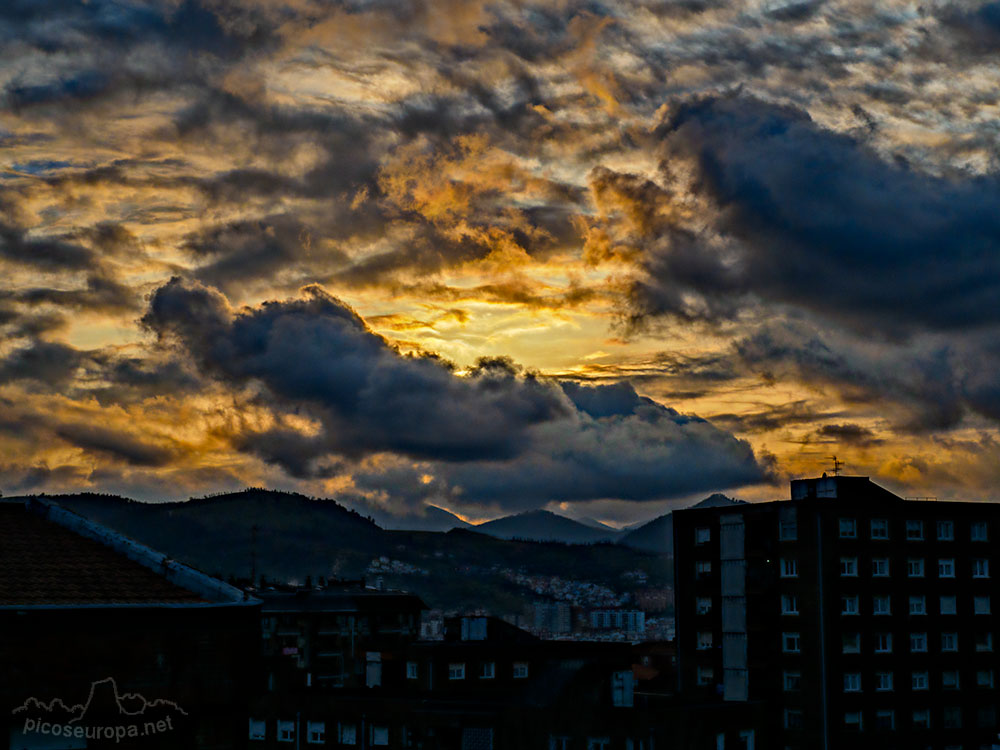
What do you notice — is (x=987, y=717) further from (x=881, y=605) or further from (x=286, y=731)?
(x=286, y=731)

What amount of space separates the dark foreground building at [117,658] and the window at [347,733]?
55.7m

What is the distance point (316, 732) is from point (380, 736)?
7.50m

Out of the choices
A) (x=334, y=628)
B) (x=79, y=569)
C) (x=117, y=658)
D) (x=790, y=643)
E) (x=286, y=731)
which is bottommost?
(x=286, y=731)

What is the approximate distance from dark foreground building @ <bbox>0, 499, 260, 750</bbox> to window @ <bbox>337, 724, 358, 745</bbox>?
5571cm

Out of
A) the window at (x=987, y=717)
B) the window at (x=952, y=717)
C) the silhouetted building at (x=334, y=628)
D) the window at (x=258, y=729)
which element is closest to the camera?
the window at (x=258, y=729)

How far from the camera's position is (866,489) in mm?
114812

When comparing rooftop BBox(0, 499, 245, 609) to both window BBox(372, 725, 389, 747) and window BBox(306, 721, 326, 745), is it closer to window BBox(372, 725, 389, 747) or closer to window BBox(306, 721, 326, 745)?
window BBox(372, 725, 389, 747)

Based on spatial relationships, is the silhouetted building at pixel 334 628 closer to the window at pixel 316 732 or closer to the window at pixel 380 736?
the window at pixel 316 732

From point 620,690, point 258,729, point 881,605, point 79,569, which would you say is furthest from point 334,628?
point 79,569

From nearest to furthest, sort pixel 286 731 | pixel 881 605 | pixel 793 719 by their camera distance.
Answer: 1. pixel 286 731
2. pixel 793 719
3. pixel 881 605

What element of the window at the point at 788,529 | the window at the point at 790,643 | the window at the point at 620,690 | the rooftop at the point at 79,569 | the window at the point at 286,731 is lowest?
the window at the point at 286,731

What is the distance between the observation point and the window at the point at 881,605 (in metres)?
107

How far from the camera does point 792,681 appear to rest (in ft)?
342

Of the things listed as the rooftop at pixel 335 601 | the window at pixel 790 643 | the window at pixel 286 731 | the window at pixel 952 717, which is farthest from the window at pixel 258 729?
the window at pixel 952 717
